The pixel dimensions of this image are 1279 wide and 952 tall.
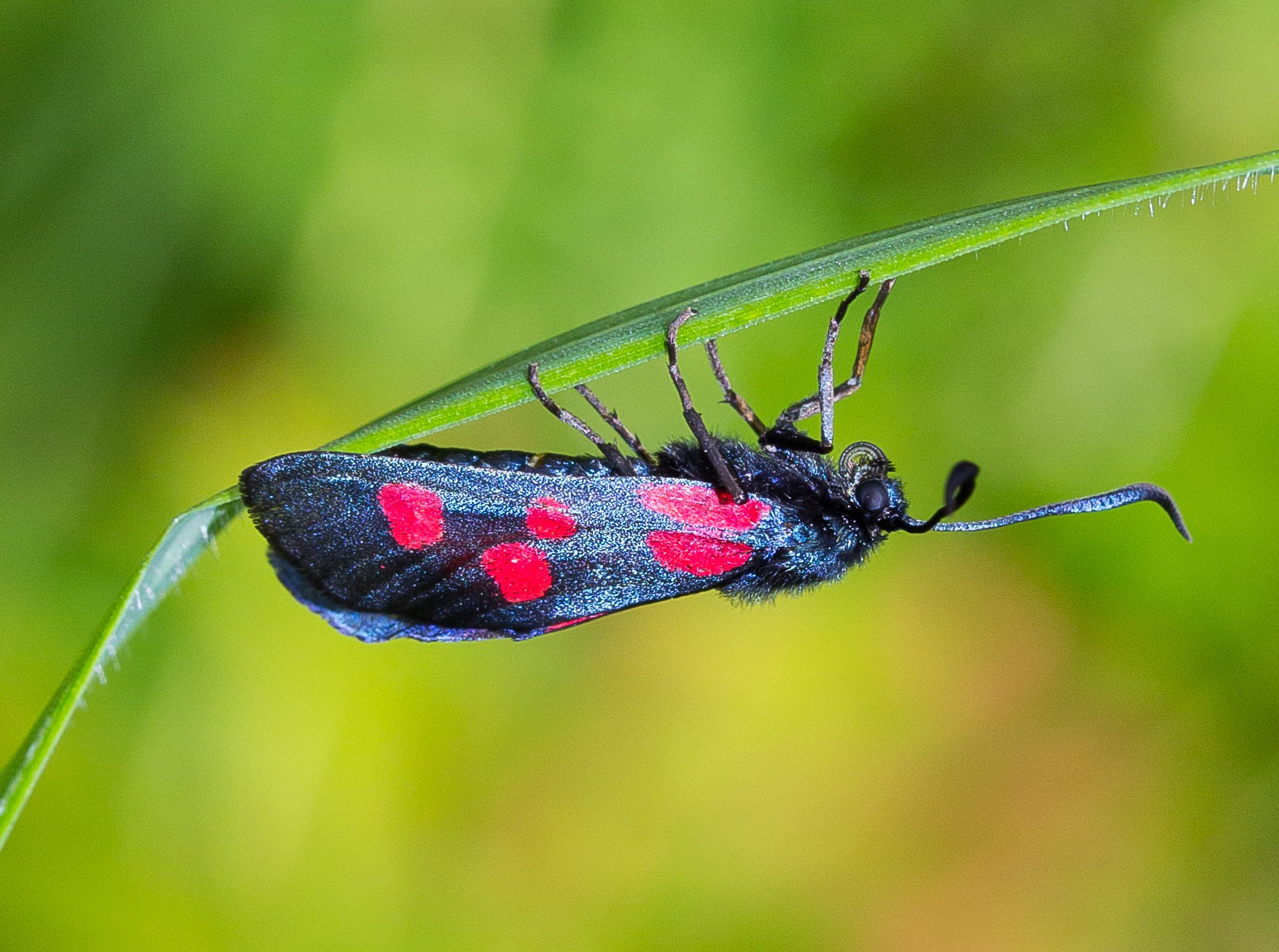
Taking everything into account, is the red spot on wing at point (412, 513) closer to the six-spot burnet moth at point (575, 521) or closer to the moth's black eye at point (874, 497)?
the six-spot burnet moth at point (575, 521)

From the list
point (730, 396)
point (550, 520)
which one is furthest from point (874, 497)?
point (550, 520)

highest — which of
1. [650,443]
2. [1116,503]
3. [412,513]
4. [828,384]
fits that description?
[650,443]

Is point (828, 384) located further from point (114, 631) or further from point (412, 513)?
point (114, 631)

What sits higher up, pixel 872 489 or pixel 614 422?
pixel 614 422

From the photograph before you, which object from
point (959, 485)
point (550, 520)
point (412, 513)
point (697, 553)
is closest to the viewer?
point (959, 485)

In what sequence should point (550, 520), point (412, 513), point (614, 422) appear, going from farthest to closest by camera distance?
point (614, 422), point (550, 520), point (412, 513)

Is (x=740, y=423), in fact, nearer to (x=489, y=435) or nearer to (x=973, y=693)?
(x=489, y=435)

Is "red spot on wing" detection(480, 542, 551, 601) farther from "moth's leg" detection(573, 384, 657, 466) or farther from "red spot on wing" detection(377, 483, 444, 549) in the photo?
"moth's leg" detection(573, 384, 657, 466)
